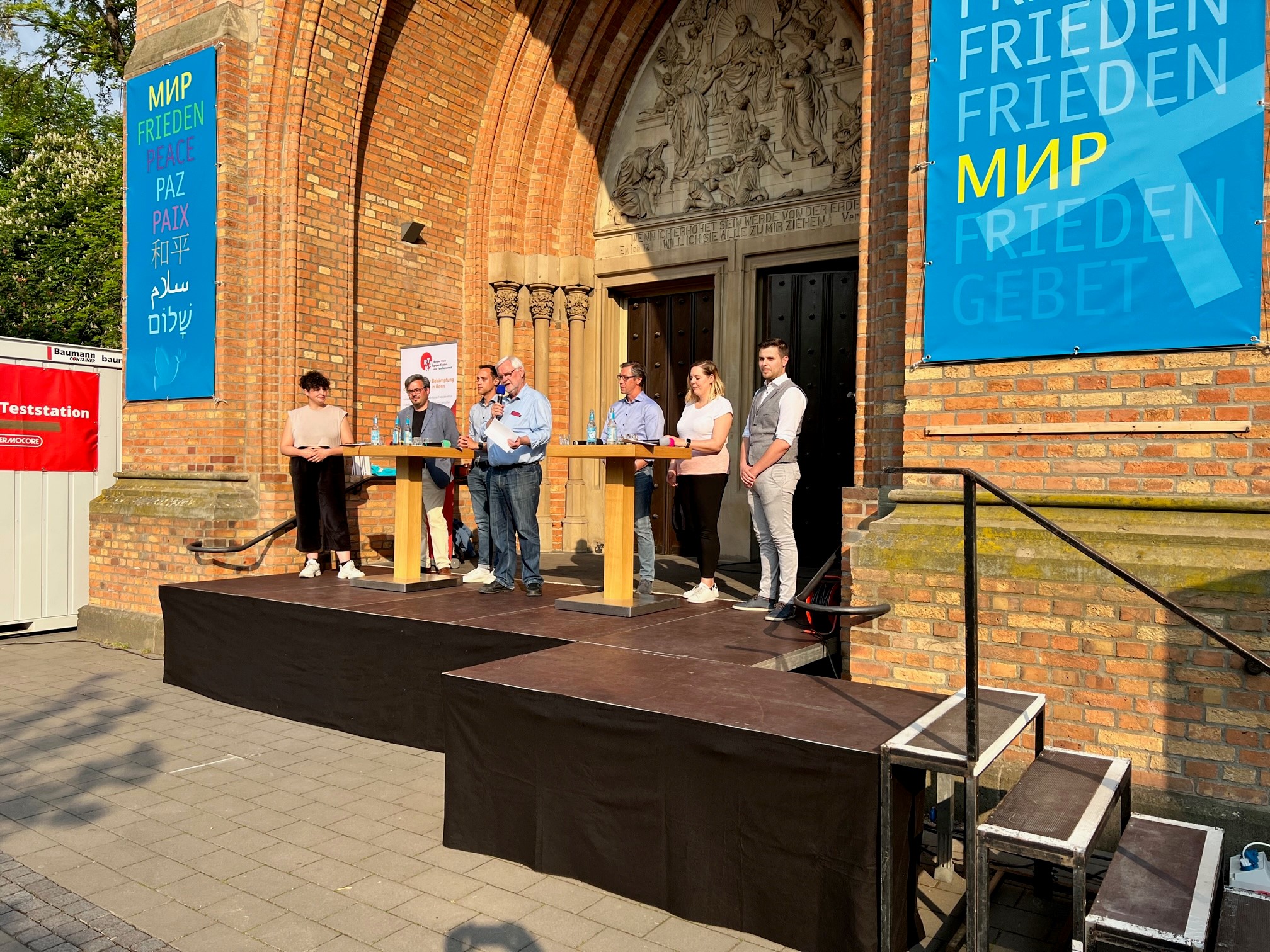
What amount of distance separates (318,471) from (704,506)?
3162 millimetres

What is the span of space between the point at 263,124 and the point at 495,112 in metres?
2.63

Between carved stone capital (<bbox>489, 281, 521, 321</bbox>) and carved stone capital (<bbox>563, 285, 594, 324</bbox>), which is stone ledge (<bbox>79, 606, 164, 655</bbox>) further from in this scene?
carved stone capital (<bbox>563, 285, 594, 324</bbox>)

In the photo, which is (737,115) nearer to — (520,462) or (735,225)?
(735,225)

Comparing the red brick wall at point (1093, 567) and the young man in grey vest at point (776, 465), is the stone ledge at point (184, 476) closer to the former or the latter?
the young man in grey vest at point (776, 465)

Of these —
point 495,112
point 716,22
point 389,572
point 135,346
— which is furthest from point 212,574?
point 716,22

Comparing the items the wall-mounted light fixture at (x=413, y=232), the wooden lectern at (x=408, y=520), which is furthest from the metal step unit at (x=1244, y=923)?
the wall-mounted light fixture at (x=413, y=232)

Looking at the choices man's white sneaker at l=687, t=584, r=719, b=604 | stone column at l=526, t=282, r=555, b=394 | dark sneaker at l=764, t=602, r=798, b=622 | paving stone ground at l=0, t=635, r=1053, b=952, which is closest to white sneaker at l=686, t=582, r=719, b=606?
man's white sneaker at l=687, t=584, r=719, b=604

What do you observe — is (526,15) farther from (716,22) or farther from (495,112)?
(716,22)

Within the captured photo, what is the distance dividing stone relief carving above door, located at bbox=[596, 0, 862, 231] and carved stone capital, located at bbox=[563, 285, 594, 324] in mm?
740

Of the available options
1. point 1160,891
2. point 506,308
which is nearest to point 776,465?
point 1160,891

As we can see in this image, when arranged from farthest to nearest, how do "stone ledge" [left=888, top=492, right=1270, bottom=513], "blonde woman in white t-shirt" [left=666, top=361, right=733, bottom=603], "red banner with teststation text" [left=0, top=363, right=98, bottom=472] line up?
1. "red banner with teststation text" [left=0, top=363, right=98, bottom=472]
2. "blonde woman in white t-shirt" [left=666, top=361, right=733, bottom=603]
3. "stone ledge" [left=888, top=492, right=1270, bottom=513]

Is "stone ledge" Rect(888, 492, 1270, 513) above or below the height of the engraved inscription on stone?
below

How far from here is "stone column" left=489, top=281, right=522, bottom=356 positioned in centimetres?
1002

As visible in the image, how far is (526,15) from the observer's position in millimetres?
9758
